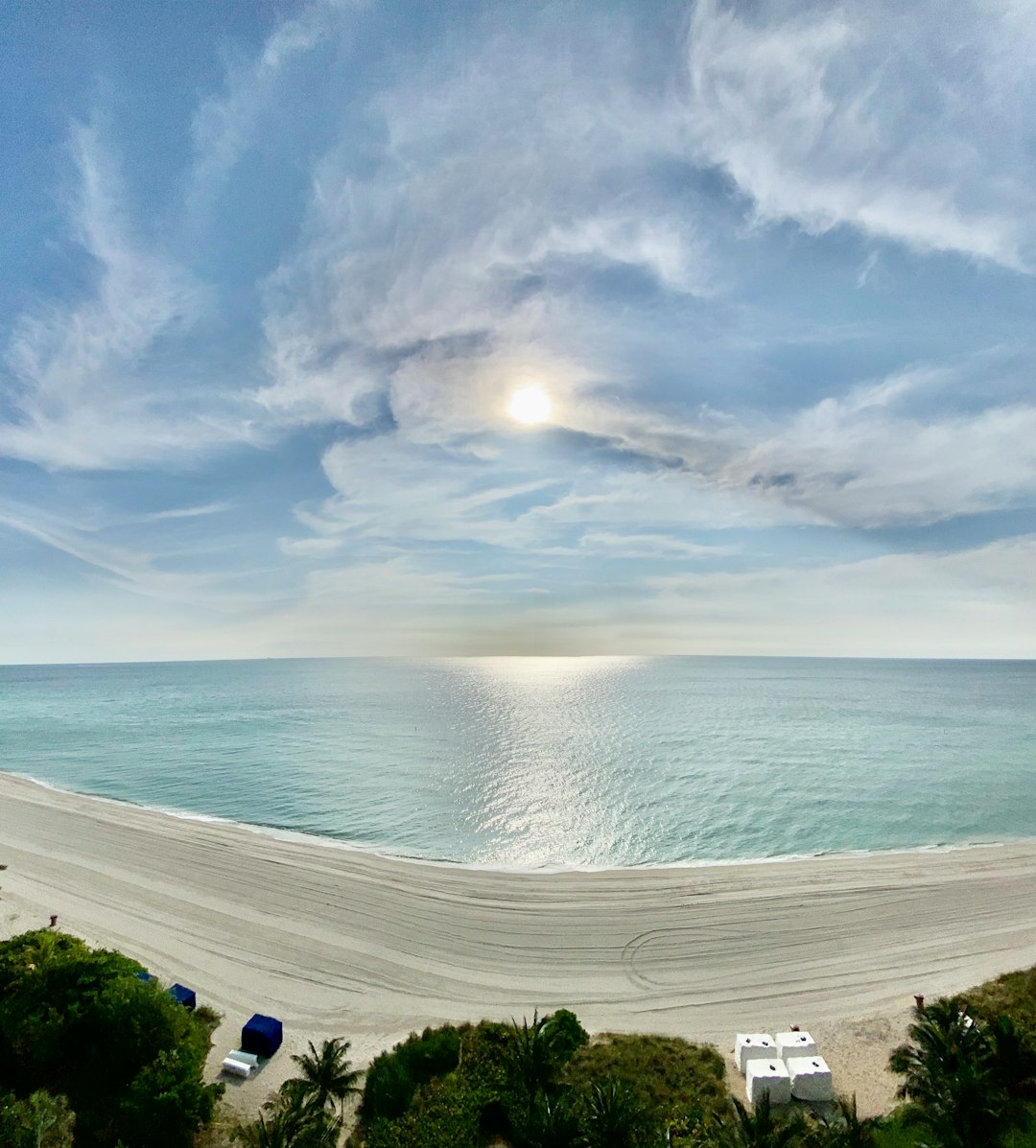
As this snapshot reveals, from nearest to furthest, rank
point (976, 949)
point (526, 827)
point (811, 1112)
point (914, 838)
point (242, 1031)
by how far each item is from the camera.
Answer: point (811, 1112) → point (242, 1031) → point (976, 949) → point (914, 838) → point (526, 827)

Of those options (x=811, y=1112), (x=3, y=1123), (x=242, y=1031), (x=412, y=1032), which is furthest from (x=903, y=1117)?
(x=3, y=1123)

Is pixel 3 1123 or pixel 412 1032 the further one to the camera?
pixel 412 1032

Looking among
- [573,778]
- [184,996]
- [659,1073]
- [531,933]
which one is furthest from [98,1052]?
[573,778]

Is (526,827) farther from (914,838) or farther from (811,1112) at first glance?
(811,1112)

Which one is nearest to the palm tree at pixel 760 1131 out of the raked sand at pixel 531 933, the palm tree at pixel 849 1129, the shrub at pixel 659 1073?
the palm tree at pixel 849 1129

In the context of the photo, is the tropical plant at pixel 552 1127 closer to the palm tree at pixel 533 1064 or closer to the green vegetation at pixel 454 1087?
the green vegetation at pixel 454 1087

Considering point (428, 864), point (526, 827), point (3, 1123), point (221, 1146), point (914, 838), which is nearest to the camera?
point (3, 1123)

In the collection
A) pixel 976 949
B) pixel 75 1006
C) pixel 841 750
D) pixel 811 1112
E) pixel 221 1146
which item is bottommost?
pixel 221 1146
